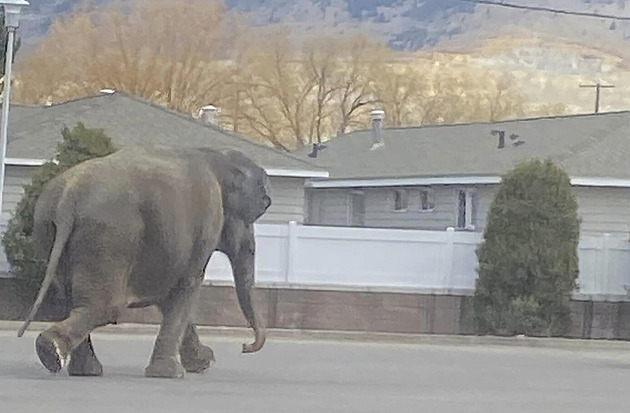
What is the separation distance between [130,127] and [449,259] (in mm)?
9652

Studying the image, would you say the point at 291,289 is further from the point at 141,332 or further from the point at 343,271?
the point at 141,332

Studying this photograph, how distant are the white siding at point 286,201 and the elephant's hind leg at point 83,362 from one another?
21.2 metres

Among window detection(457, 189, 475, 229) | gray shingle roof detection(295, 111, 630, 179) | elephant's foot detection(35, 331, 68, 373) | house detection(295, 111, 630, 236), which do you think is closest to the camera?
elephant's foot detection(35, 331, 68, 373)

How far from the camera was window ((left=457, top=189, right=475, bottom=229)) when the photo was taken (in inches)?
1588

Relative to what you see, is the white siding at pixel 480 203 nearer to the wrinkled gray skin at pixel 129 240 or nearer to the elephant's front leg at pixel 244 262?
the elephant's front leg at pixel 244 262

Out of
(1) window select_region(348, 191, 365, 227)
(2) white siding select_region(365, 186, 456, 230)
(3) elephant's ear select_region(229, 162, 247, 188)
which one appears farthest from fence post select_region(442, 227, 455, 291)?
(3) elephant's ear select_region(229, 162, 247, 188)

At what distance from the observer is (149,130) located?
38312 mm

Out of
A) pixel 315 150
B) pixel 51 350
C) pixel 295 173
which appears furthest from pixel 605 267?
pixel 51 350

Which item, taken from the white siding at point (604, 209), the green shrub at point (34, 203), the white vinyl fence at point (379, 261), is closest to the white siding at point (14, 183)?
the green shrub at point (34, 203)

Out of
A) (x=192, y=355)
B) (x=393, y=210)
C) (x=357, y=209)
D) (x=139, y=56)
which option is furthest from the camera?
(x=139, y=56)

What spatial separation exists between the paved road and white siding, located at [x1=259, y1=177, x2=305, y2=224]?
12543mm

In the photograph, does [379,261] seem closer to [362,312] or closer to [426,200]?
[362,312]

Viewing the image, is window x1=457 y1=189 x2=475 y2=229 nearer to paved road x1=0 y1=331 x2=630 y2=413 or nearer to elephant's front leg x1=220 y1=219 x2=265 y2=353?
paved road x1=0 y1=331 x2=630 y2=413

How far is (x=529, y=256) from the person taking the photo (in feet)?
101
